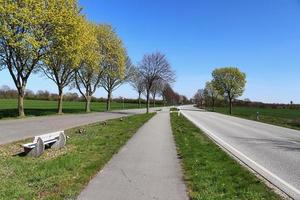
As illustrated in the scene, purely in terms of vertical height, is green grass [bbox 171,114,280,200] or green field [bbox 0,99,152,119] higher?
green field [bbox 0,99,152,119]

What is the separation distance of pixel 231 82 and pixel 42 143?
Result: 7497 cm

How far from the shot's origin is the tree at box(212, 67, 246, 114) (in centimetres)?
8488

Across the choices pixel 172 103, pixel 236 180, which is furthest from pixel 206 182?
pixel 172 103

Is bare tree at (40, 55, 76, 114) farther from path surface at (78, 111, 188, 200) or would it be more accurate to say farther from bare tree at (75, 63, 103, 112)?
path surface at (78, 111, 188, 200)

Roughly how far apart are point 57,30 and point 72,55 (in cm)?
260

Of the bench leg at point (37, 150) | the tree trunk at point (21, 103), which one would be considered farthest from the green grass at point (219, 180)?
the tree trunk at point (21, 103)

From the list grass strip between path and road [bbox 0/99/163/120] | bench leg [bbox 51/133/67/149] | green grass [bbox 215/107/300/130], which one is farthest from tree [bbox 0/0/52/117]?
green grass [bbox 215/107/300/130]

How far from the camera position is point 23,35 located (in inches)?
1265

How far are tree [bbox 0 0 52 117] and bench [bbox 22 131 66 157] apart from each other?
1836 cm

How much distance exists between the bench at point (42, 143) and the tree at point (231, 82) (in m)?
71.4

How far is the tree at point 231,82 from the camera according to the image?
84875 mm

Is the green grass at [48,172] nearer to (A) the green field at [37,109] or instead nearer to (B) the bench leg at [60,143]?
(B) the bench leg at [60,143]

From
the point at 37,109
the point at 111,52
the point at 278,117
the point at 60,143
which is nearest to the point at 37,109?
the point at 37,109

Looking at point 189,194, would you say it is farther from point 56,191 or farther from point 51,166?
point 51,166
